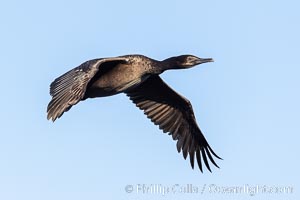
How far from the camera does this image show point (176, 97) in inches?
1256

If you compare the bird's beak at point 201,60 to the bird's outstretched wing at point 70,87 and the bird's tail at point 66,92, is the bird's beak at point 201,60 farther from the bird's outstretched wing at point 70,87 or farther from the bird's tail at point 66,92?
the bird's tail at point 66,92

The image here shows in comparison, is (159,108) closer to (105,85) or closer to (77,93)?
(105,85)

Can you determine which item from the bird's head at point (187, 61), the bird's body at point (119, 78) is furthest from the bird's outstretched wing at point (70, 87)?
the bird's head at point (187, 61)

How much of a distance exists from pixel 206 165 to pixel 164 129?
1.73 m

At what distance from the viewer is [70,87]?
26750 millimetres

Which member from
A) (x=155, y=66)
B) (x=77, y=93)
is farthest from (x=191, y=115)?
(x=77, y=93)

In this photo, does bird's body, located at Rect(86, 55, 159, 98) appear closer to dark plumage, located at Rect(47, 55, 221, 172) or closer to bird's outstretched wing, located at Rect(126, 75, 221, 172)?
dark plumage, located at Rect(47, 55, 221, 172)

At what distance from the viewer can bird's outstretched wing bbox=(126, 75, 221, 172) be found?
3203 cm

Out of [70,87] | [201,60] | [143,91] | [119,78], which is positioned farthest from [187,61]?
[70,87]

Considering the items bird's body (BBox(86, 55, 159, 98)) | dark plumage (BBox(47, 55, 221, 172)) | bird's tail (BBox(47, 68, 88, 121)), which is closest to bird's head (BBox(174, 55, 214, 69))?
dark plumage (BBox(47, 55, 221, 172))

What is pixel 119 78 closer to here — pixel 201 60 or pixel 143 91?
pixel 201 60

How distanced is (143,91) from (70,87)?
5.61 meters

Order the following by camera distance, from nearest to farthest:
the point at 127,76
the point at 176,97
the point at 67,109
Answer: the point at 67,109, the point at 127,76, the point at 176,97

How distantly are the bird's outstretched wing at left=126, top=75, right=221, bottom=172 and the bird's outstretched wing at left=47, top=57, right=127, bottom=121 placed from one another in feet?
12.2
